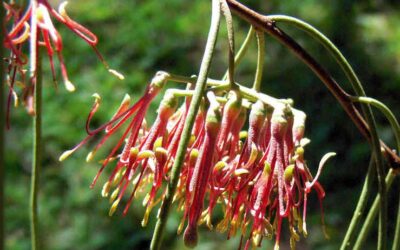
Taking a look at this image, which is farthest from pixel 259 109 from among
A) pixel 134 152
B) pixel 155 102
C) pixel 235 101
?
pixel 155 102

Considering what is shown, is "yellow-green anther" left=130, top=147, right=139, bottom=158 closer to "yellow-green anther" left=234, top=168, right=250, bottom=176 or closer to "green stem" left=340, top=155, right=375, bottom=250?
"yellow-green anther" left=234, top=168, right=250, bottom=176

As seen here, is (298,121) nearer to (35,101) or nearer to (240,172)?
(240,172)

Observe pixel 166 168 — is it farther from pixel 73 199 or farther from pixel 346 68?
pixel 73 199

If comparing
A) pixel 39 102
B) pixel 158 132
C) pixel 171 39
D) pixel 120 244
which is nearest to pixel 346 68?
pixel 158 132

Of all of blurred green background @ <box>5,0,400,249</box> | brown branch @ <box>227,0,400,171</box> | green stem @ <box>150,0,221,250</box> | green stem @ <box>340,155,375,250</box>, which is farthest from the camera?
blurred green background @ <box>5,0,400,249</box>

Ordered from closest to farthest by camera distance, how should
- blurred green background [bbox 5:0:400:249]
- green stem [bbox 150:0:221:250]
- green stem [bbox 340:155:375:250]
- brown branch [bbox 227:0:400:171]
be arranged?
1. green stem [bbox 150:0:221:250]
2. brown branch [bbox 227:0:400:171]
3. green stem [bbox 340:155:375:250]
4. blurred green background [bbox 5:0:400:249]

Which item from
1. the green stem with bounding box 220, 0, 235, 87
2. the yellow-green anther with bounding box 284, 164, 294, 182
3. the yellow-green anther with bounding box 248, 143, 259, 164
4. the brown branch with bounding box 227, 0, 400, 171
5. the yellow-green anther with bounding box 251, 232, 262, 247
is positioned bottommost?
the yellow-green anther with bounding box 251, 232, 262, 247

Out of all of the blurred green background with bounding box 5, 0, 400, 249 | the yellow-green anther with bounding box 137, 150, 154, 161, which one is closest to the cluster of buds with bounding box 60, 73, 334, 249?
the yellow-green anther with bounding box 137, 150, 154, 161
